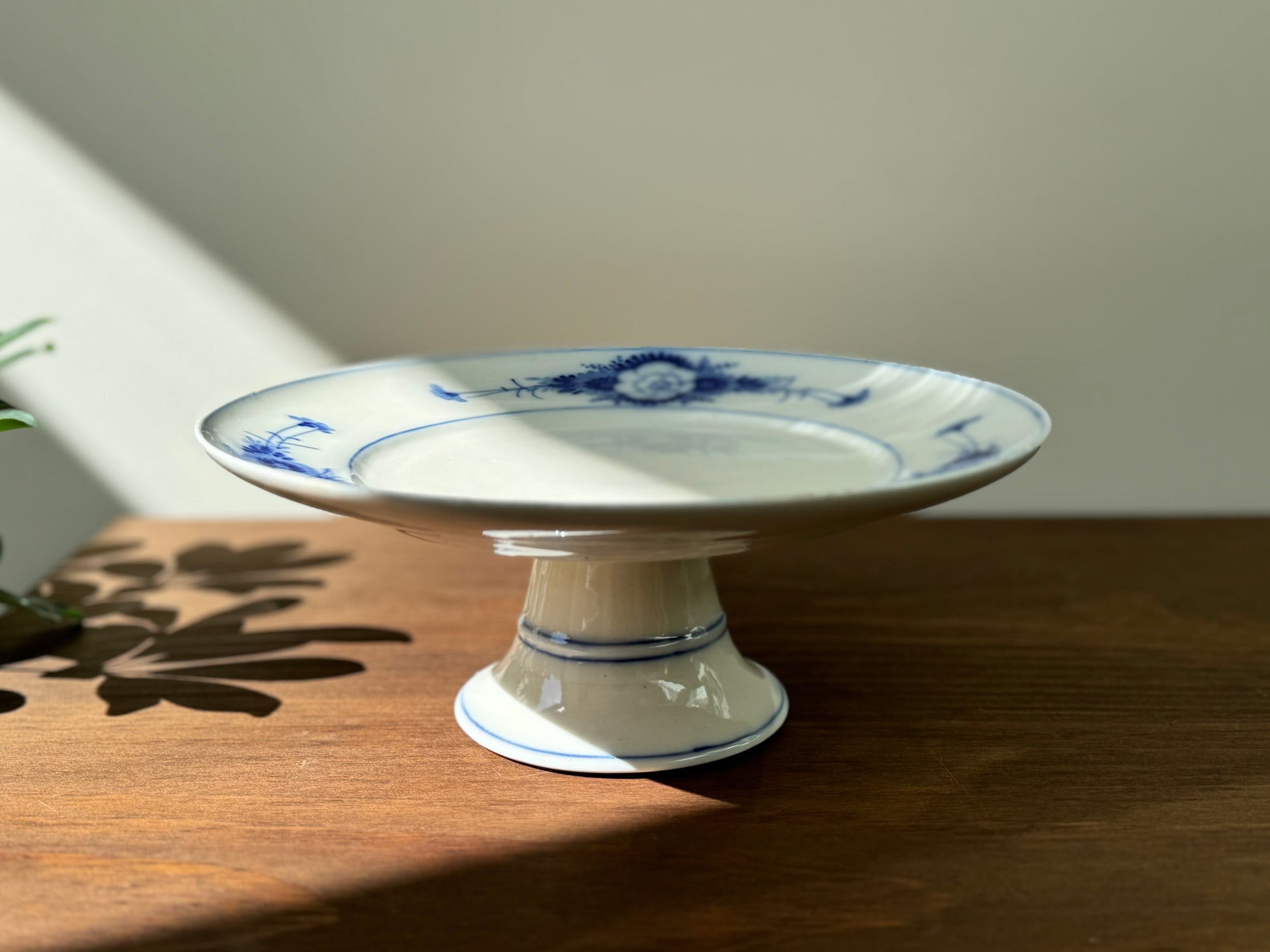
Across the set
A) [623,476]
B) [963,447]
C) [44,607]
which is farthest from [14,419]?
[963,447]

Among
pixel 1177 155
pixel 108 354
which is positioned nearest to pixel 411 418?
pixel 108 354

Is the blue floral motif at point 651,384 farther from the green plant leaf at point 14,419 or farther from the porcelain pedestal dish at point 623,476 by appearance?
the green plant leaf at point 14,419

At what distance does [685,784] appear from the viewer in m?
0.51

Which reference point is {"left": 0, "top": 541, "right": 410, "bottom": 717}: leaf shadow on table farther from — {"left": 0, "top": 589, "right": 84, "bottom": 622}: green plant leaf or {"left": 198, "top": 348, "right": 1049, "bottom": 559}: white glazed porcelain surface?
{"left": 198, "top": 348, "right": 1049, "bottom": 559}: white glazed porcelain surface

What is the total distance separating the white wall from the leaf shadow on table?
0.22m

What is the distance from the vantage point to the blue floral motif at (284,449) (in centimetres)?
49

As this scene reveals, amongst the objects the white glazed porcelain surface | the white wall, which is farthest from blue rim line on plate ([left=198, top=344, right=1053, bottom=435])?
the white wall

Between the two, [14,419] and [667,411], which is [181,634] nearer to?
[14,419]

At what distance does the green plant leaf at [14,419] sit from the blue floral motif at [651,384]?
22 cm

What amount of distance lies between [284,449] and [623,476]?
0.56ft

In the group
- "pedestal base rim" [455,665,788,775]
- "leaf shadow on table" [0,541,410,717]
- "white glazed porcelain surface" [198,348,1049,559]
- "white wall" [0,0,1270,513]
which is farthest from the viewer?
"white wall" [0,0,1270,513]

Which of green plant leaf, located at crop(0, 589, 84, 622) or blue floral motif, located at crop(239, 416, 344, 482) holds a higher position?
blue floral motif, located at crop(239, 416, 344, 482)

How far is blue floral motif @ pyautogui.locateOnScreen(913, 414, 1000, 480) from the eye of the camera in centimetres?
49

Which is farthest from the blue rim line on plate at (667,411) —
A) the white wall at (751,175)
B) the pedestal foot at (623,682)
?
the white wall at (751,175)
